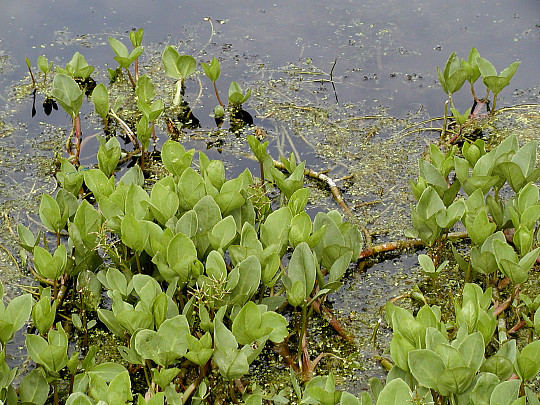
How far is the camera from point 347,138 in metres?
2.82

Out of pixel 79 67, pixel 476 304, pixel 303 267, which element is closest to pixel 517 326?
pixel 476 304

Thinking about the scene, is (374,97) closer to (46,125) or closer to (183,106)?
(183,106)

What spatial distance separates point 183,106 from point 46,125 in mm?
548

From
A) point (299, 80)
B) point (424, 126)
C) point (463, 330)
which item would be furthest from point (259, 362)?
point (299, 80)

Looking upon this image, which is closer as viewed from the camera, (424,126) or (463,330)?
(463,330)

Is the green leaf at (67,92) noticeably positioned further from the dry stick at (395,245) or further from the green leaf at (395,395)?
the green leaf at (395,395)

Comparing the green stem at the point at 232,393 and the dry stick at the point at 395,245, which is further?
the dry stick at the point at 395,245

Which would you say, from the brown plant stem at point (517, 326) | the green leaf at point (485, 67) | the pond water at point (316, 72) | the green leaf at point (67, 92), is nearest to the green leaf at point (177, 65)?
the pond water at point (316, 72)

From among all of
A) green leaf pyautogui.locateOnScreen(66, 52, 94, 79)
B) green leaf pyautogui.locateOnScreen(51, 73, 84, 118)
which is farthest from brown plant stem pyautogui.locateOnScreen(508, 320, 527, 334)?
green leaf pyautogui.locateOnScreen(66, 52, 94, 79)

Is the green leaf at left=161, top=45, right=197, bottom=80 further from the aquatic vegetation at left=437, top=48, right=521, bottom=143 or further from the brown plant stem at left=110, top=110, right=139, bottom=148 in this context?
the aquatic vegetation at left=437, top=48, right=521, bottom=143

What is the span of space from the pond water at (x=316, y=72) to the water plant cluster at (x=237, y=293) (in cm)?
23

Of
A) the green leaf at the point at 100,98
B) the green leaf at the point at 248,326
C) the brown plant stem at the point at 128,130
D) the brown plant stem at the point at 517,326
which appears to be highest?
the green leaf at the point at 100,98

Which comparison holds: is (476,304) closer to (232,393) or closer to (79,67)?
(232,393)

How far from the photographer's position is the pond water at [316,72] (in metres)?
2.57
